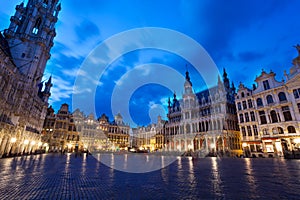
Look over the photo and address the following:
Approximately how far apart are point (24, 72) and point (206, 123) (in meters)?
50.8

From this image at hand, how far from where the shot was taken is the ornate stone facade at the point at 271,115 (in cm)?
2991

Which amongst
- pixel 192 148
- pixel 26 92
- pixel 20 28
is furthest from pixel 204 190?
pixel 20 28

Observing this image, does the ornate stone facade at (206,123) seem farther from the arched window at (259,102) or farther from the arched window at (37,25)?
the arched window at (37,25)

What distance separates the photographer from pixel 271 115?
3334 centimetres

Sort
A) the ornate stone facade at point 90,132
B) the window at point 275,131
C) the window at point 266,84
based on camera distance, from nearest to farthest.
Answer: the window at point 275,131 < the window at point 266,84 < the ornate stone facade at point 90,132

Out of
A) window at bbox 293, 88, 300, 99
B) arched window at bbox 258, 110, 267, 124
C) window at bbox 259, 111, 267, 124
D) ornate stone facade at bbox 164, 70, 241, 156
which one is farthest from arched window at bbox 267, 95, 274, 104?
ornate stone facade at bbox 164, 70, 241, 156

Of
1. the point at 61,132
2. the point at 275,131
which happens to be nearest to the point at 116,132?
the point at 61,132

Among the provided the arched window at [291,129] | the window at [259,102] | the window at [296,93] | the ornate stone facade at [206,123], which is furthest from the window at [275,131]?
the ornate stone facade at [206,123]

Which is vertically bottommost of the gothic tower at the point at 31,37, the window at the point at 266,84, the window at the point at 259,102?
the window at the point at 259,102

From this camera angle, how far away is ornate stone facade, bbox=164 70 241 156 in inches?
1693

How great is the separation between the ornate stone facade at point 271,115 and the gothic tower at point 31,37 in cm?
5241

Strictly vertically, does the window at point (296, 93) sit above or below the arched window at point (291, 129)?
above

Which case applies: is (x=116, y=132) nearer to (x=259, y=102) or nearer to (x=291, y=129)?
(x=259, y=102)

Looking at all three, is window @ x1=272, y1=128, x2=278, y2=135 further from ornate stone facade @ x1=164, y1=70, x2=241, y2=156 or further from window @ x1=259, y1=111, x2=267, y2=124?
ornate stone facade @ x1=164, y1=70, x2=241, y2=156
